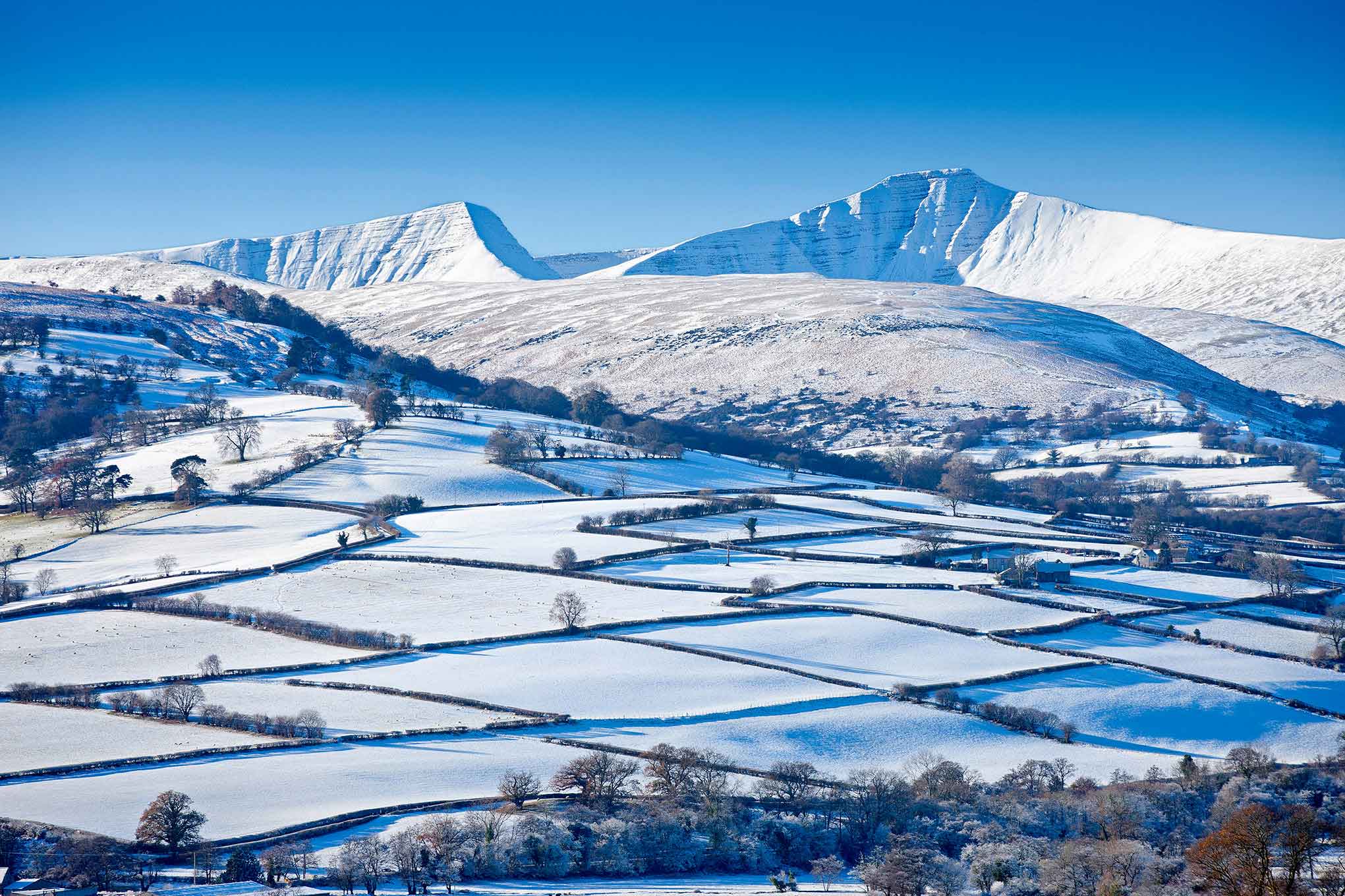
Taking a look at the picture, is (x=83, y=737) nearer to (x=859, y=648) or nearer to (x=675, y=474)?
(x=859, y=648)

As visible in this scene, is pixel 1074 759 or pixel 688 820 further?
pixel 1074 759

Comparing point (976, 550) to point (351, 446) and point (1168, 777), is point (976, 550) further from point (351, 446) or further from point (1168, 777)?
point (351, 446)

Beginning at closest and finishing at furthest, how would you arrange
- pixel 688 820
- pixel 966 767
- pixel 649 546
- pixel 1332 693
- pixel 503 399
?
pixel 688 820 < pixel 966 767 < pixel 1332 693 < pixel 649 546 < pixel 503 399

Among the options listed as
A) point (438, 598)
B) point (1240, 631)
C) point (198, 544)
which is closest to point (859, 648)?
point (1240, 631)

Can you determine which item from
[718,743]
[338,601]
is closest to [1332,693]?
[718,743]

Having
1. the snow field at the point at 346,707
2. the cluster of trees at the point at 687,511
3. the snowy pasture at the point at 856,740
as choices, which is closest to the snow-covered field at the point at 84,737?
the snow field at the point at 346,707

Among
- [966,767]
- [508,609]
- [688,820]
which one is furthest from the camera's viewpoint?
[508,609]
